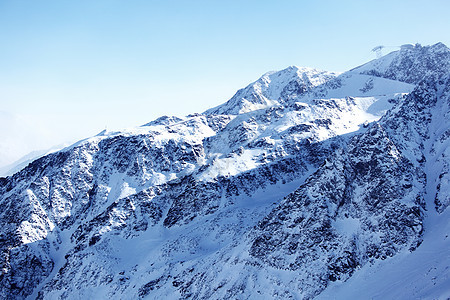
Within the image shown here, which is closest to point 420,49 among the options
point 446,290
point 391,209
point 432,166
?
point 432,166

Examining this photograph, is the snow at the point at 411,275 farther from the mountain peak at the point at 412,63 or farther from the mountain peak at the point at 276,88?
the mountain peak at the point at 412,63

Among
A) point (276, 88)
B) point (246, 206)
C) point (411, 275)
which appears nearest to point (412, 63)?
point (276, 88)

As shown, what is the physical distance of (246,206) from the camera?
76.2 m

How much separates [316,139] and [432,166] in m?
45.1

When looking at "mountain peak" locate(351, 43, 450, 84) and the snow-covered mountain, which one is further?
"mountain peak" locate(351, 43, 450, 84)

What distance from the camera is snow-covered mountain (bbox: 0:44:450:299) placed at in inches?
1704

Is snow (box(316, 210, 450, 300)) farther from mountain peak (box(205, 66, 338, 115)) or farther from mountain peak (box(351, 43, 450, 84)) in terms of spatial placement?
mountain peak (box(351, 43, 450, 84))

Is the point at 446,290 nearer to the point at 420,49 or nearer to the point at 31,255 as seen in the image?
the point at 31,255

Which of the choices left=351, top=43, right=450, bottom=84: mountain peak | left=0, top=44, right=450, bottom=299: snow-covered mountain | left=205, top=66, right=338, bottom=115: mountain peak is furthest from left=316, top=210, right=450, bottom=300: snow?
left=351, top=43, right=450, bottom=84: mountain peak

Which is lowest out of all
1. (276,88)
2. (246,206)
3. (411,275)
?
(411,275)

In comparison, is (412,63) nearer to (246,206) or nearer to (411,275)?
(246,206)

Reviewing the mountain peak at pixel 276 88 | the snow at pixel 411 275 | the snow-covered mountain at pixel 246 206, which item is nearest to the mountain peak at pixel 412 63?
the snow-covered mountain at pixel 246 206

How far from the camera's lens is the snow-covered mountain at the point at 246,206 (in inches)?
1704

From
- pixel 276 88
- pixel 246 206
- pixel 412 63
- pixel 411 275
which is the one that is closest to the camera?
pixel 411 275
